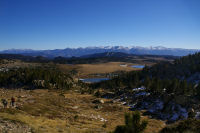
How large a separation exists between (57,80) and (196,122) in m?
73.6

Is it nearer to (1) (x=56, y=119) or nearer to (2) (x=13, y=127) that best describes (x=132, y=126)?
(2) (x=13, y=127)

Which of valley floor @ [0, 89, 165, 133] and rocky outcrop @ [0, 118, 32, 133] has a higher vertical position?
rocky outcrop @ [0, 118, 32, 133]

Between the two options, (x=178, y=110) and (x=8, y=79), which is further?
(x=8, y=79)

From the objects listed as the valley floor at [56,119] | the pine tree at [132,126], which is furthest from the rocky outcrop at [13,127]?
the pine tree at [132,126]

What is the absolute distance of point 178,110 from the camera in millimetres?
38344

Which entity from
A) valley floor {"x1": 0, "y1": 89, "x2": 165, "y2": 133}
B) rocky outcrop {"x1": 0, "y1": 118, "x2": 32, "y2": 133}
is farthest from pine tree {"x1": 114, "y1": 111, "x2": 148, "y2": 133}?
rocky outcrop {"x1": 0, "y1": 118, "x2": 32, "y2": 133}

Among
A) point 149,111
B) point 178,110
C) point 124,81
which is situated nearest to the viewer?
point 178,110

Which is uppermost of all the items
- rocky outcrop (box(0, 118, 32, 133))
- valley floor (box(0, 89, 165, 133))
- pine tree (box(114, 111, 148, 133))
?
pine tree (box(114, 111, 148, 133))

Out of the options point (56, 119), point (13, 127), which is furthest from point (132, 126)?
point (56, 119)

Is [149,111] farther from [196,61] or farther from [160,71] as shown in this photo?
[196,61]

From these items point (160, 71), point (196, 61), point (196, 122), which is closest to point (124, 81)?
point (160, 71)

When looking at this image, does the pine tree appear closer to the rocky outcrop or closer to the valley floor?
the valley floor

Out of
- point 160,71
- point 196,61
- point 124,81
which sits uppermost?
point 196,61

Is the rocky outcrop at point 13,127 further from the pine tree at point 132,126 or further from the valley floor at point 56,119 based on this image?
the pine tree at point 132,126
